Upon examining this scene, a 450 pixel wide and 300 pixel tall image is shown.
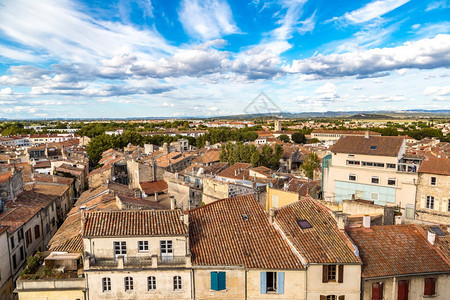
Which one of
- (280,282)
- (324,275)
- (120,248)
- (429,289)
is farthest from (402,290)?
(120,248)

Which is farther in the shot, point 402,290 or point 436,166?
point 436,166

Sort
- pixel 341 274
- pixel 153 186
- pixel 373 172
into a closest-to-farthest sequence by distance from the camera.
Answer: pixel 341 274, pixel 373 172, pixel 153 186

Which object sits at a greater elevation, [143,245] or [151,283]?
[143,245]

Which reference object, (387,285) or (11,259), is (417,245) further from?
(11,259)

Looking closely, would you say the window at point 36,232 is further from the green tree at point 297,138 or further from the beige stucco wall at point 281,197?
the green tree at point 297,138

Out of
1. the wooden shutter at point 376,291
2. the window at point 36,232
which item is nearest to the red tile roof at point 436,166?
the wooden shutter at point 376,291

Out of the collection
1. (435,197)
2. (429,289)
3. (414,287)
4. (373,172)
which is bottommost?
(429,289)

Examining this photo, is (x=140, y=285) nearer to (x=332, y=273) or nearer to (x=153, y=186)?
(x=332, y=273)

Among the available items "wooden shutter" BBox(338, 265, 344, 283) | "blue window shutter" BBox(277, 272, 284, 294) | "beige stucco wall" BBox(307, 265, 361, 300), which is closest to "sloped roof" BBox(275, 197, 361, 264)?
"wooden shutter" BBox(338, 265, 344, 283)
